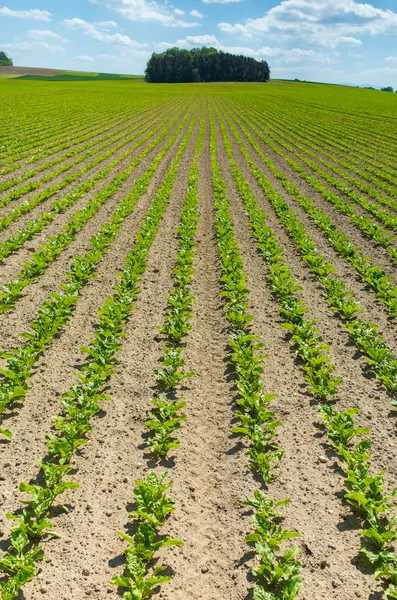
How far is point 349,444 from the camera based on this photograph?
6055 mm

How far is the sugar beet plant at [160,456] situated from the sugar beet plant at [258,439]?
77 centimetres

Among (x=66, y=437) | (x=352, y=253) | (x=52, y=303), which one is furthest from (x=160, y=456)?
(x=352, y=253)

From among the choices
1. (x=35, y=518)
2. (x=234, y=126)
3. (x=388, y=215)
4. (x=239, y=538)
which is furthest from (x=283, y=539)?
(x=234, y=126)

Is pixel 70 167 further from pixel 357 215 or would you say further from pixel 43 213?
pixel 357 215

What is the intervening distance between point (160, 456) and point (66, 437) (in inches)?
43.9

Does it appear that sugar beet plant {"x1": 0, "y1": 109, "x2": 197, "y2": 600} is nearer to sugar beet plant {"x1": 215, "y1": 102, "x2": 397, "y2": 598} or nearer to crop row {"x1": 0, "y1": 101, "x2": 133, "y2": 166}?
sugar beet plant {"x1": 215, "y1": 102, "x2": 397, "y2": 598}

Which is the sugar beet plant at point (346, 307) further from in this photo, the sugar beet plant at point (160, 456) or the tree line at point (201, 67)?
the tree line at point (201, 67)

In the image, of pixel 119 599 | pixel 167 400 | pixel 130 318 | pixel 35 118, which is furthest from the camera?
pixel 35 118

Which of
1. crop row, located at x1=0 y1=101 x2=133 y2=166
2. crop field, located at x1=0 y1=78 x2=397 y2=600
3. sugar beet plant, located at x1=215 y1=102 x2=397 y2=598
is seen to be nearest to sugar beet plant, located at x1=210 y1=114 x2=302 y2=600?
crop field, located at x1=0 y1=78 x2=397 y2=600

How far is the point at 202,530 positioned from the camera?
4852 mm

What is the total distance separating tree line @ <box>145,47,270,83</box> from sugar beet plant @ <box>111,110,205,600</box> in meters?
160

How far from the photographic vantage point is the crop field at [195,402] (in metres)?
4.46

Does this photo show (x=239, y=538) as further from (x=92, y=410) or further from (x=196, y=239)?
(x=196, y=239)

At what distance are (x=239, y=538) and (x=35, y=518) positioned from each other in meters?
2.02
